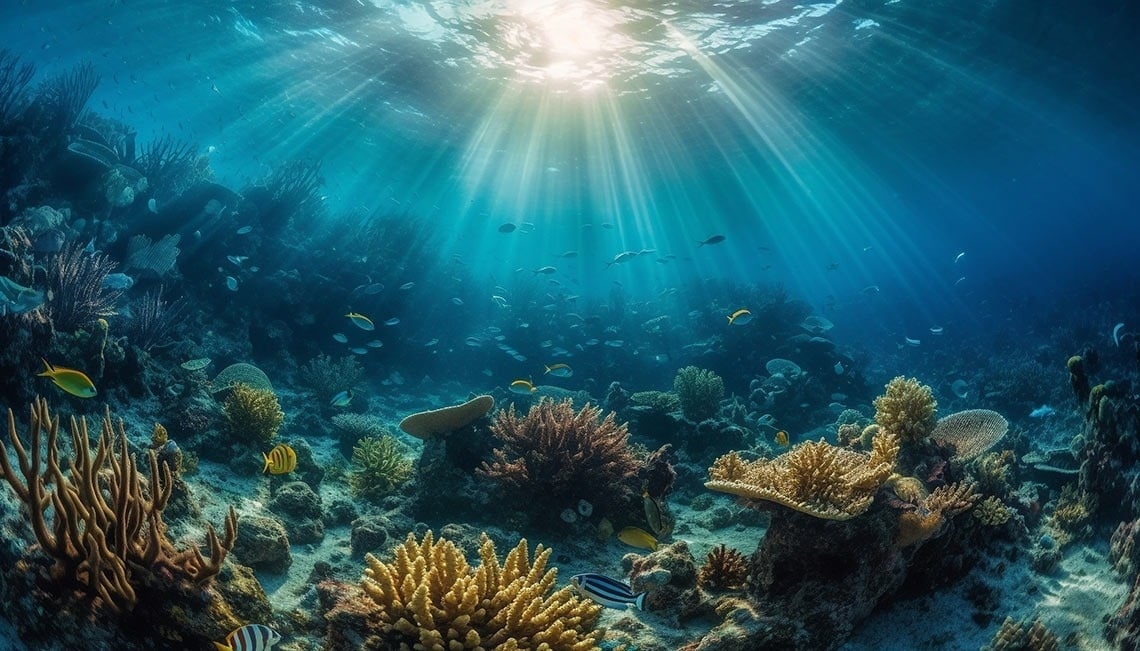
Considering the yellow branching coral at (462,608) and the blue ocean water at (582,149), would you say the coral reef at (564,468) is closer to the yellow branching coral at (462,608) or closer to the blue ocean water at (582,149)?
the yellow branching coral at (462,608)

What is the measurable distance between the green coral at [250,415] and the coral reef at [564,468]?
3.38 m

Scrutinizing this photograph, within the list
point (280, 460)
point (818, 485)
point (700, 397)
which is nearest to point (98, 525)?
point (280, 460)

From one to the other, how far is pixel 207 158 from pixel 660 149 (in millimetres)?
21467

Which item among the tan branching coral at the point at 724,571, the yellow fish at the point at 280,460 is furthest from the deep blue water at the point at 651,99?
the tan branching coral at the point at 724,571

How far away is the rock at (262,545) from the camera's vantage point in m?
5.25

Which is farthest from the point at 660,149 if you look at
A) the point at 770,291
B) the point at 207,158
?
the point at 207,158

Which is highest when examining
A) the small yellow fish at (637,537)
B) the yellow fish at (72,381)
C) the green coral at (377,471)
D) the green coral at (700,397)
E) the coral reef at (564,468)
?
the yellow fish at (72,381)

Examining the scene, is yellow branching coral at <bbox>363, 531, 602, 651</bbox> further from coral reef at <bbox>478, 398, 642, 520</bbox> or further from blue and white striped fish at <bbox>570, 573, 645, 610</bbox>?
coral reef at <bbox>478, 398, 642, 520</bbox>

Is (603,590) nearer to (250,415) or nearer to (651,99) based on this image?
(250,415)

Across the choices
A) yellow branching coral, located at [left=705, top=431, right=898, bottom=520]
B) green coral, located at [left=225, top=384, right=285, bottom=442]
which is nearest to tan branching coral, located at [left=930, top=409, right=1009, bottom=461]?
yellow branching coral, located at [left=705, top=431, right=898, bottom=520]

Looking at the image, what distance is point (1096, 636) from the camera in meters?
4.38

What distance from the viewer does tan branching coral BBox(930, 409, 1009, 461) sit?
650cm

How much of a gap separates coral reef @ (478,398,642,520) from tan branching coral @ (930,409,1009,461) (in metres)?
3.68

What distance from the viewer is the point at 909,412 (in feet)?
20.1
